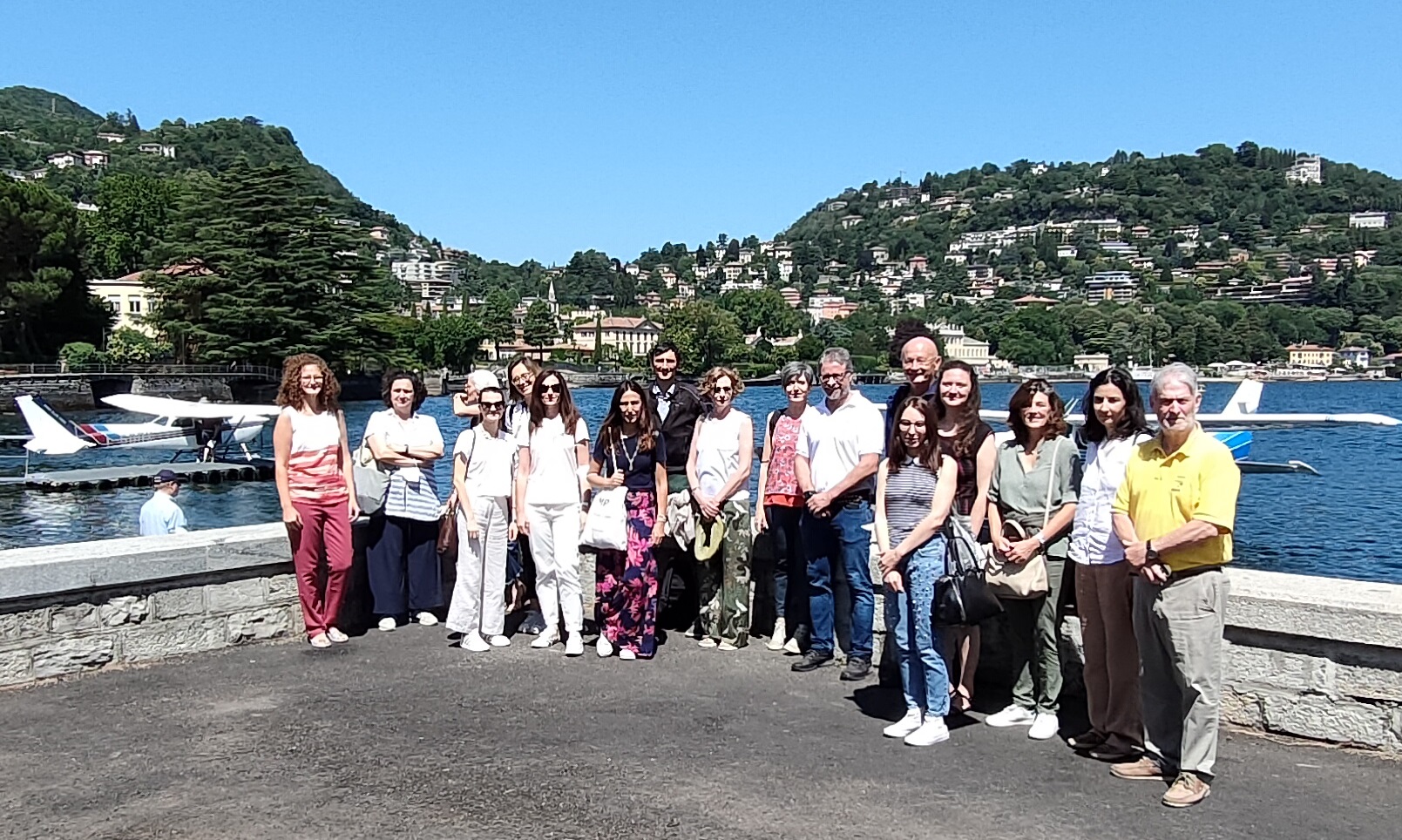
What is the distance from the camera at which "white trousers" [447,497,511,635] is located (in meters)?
6.62

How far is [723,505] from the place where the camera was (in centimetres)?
639

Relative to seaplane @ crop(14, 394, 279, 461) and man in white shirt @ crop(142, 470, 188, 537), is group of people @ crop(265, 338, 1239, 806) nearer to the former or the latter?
man in white shirt @ crop(142, 470, 188, 537)

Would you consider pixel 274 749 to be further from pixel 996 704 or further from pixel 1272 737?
pixel 1272 737

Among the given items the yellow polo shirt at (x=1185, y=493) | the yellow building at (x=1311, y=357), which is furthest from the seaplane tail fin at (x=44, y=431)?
the yellow building at (x=1311, y=357)

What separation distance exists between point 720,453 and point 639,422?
48 centimetres

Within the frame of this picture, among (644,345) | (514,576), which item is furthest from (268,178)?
(644,345)

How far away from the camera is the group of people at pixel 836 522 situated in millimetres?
4352

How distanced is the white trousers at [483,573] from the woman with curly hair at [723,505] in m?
1.17

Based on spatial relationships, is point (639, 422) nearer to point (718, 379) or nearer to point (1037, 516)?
point (718, 379)

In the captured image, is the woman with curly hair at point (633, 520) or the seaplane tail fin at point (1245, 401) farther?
the seaplane tail fin at point (1245, 401)

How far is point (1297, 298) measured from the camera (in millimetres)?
199750

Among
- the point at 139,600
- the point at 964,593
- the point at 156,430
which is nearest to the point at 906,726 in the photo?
the point at 964,593

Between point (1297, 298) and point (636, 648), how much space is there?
724ft

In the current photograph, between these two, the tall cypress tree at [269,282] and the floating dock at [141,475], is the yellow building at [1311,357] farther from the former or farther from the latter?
the floating dock at [141,475]
